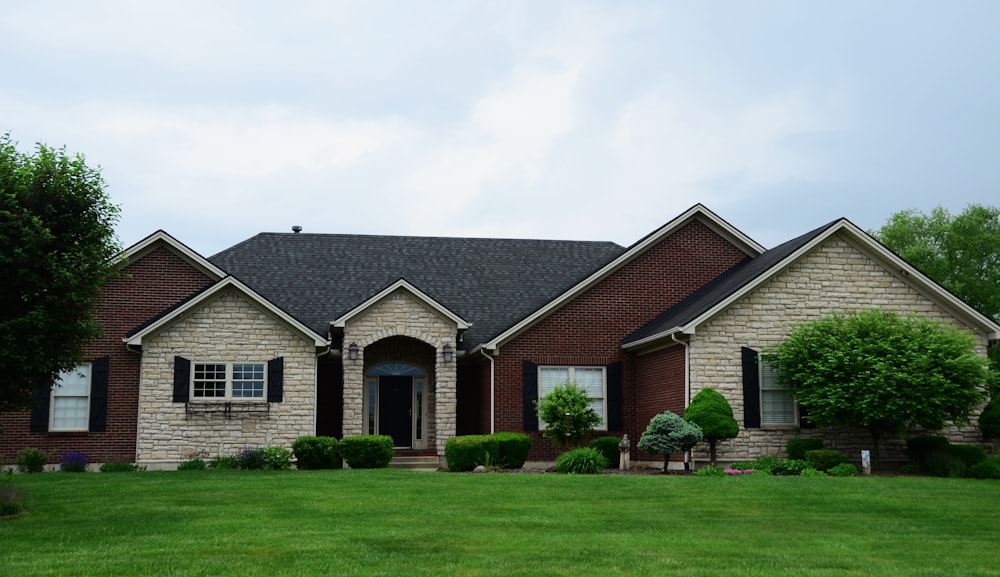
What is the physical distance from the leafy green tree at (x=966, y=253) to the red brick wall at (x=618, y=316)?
30.2 meters

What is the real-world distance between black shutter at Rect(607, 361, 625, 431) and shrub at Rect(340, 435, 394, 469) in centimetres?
581

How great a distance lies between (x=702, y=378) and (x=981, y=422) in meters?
6.21

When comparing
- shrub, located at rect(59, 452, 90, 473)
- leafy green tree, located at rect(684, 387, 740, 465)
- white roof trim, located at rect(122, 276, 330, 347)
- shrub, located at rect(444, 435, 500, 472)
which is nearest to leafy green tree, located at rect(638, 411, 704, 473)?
leafy green tree, located at rect(684, 387, 740, 465)

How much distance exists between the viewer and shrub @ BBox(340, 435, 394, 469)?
880 inches

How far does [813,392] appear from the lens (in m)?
21.3

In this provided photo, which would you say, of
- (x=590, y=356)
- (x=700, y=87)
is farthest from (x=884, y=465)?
(x=700, y=87)

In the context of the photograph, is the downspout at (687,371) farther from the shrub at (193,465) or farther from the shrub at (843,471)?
the shrub at (193,465)

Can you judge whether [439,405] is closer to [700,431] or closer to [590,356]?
[590,356]

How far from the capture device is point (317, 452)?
22.4 meters

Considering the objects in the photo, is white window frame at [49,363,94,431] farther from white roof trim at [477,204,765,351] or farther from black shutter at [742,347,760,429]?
black shutter at [742,347,760,429]

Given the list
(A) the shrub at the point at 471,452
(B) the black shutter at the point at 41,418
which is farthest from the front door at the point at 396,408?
(B) the black shutter at the point at 41,418

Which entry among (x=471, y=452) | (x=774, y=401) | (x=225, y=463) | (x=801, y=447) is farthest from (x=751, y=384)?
(x=225, y=463)

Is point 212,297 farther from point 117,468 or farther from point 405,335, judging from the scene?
point 405,335

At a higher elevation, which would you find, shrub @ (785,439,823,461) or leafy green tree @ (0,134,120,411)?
leafy green tree @ (0,134,120,411)
